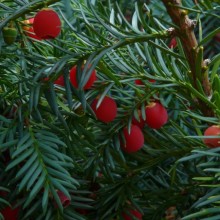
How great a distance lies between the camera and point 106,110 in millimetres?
669

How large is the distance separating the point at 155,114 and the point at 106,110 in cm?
6

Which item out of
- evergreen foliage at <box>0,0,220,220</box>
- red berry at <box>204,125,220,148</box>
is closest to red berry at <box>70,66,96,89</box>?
evergreen foliage at <box>0,0,220,220</box>

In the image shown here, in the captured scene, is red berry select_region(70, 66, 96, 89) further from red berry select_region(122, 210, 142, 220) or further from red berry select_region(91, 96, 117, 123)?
red berry select_region(122, 210, 142, 220)

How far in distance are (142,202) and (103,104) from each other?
0.60 ft

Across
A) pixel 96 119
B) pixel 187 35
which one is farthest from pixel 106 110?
pixel 187 35

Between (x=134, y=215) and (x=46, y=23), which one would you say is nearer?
(x=46, y=23)

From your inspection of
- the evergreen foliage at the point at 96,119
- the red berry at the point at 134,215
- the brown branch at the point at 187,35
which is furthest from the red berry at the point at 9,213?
the brown branch at the point at 187,35

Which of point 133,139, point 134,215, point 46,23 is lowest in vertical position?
point 134,215

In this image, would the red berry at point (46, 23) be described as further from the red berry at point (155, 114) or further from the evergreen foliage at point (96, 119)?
the red berry at point (155, 114)

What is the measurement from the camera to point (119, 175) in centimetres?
77

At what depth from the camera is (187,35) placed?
63 cm

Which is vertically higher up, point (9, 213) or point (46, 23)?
point (46, 23)

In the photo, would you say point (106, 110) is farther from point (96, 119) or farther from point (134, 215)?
point (134, 215)

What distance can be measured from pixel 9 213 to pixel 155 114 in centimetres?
20
